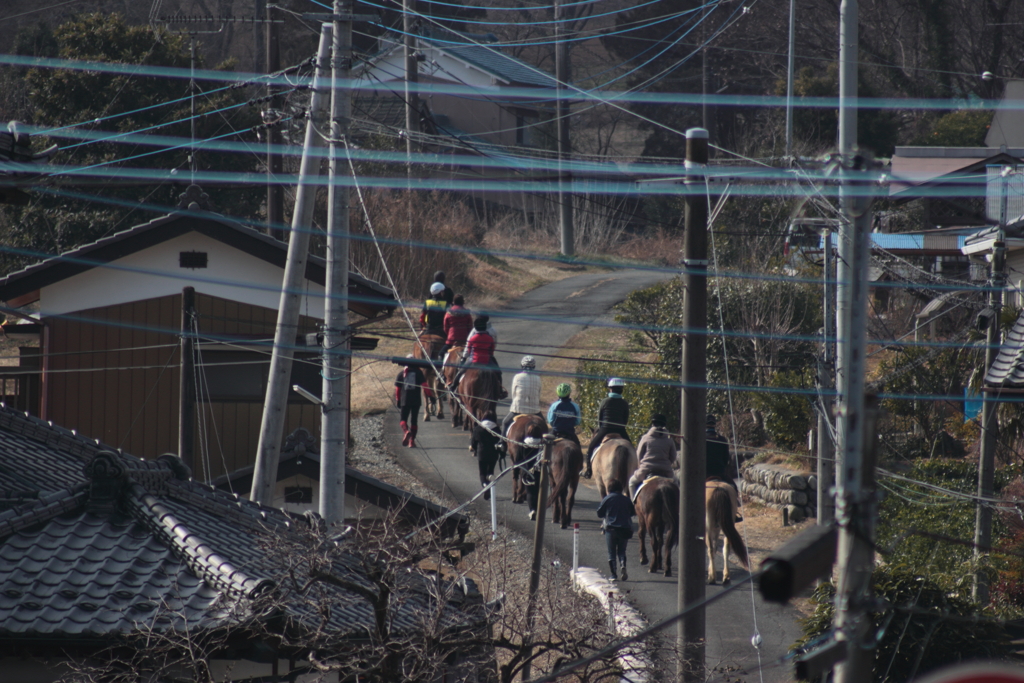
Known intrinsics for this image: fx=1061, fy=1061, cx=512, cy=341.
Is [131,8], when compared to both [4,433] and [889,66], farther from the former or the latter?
[4,433]

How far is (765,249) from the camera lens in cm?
2767

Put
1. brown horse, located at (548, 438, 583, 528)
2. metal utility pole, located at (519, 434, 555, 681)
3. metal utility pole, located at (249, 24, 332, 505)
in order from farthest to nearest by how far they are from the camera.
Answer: brown horse, located at (548, 438, 583, 528), metal utility pole, located at (249, 24, 332, 505), metal utility pole, located at (519, 434, 555, 681)

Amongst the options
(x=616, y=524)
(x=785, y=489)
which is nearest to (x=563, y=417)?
(x=616, y=524)

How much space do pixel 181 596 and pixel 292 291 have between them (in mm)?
4543

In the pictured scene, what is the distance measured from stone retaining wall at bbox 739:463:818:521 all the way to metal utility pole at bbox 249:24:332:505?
948 centimetres

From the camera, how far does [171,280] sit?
17469mm

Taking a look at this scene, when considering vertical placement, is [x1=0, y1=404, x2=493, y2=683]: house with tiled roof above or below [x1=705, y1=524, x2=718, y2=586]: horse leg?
above

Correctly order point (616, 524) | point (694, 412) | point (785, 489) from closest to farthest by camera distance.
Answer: point (694, 412)
point (616, 524)
point (785, 489)

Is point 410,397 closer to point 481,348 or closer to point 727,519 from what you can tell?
point 481,348

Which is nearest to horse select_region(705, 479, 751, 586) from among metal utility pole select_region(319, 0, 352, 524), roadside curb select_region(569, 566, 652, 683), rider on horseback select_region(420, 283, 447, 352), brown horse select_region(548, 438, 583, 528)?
roadside curb select_region(569, 566, 652, 683)

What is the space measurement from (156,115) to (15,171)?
2068 cm

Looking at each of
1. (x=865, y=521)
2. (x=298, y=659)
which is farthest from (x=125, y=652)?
(x=865, y=521)

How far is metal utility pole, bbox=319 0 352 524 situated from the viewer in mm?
10688

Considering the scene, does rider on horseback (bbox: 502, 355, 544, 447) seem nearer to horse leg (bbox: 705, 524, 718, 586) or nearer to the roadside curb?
the roadside curb
